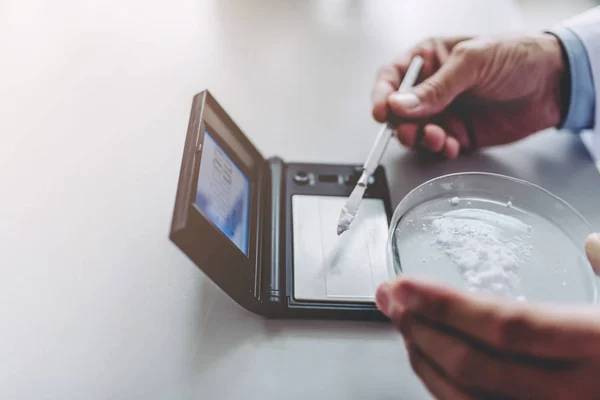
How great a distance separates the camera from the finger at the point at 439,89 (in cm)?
63

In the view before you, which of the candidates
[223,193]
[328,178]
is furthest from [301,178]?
[223,193]

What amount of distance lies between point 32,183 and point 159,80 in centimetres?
22

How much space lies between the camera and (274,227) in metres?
0.55

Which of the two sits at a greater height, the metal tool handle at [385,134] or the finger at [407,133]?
the metal tool handle at [385,134]

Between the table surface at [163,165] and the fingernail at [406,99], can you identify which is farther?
the fingernail at [406,99]

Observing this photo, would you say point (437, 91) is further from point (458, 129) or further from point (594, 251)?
point (594, 251)

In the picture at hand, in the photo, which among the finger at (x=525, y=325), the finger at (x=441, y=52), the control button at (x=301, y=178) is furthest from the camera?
the finger at (x=441, y=52)

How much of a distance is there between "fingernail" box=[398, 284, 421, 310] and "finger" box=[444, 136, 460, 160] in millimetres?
353

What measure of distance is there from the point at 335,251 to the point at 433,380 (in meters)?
0.20

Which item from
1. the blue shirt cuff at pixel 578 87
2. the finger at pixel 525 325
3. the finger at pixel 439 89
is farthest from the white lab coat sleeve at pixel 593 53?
the finger at pixel 525 325

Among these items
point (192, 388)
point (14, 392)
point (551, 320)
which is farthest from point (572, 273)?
point (14, 392)

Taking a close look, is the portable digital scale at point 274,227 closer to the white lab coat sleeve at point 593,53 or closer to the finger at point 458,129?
the finger at point 458,129

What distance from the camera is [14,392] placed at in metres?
0.44

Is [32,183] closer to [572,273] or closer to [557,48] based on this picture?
[572,273]
